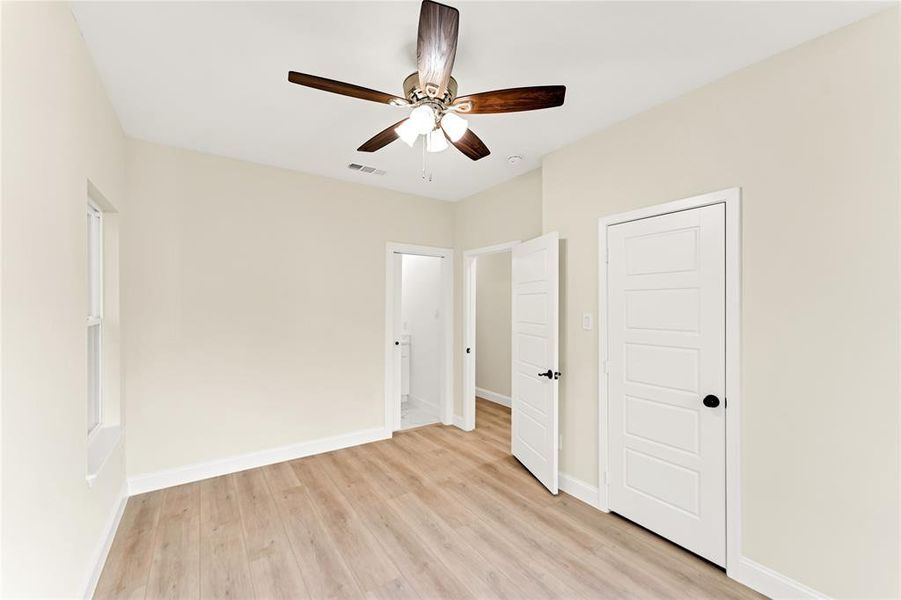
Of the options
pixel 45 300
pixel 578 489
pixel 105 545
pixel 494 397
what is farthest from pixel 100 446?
pixel 494 397

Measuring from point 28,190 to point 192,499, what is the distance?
2458mm

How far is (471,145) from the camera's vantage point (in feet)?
7.42

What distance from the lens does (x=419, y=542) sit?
237 centimetres

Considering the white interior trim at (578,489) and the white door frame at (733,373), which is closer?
the white door frame at (733,373)

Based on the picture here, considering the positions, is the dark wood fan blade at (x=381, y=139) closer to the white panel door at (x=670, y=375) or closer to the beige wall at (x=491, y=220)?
the white panel door at (x=670, y=375)

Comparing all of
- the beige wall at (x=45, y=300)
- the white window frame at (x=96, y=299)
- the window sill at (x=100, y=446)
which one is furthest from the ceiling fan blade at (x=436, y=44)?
the window sill at (x=100, y=446)

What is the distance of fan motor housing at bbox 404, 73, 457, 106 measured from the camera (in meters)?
1.87

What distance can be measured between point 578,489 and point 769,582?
1.16 meters

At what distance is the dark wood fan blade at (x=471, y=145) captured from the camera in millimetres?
2150

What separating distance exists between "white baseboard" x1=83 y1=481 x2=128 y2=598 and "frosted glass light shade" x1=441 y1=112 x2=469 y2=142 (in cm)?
279

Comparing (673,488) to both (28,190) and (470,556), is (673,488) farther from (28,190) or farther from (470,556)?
(28,190)

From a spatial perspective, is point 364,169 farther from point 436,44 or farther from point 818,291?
point 818,291

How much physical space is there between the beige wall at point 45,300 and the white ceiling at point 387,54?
38 cm

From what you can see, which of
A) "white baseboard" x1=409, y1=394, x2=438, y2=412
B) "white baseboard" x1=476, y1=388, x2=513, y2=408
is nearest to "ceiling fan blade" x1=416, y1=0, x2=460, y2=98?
"white baseboard" x1=409, y1=394, x2=438, y2=412
